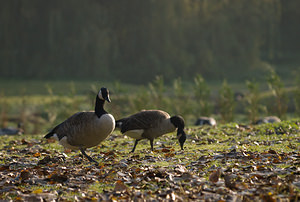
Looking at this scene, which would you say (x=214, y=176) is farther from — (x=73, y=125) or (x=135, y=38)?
(x=135, y=38)

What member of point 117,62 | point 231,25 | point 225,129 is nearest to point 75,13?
point 117,62

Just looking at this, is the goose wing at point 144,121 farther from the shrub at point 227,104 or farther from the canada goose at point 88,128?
the shrub at point 227,104

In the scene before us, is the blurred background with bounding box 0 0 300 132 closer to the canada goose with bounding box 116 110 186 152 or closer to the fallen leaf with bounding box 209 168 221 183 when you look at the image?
the canada goose with bounding box 116 110 186 152

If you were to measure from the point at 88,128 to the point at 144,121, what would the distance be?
208cm

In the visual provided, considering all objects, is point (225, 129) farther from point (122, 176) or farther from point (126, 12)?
point (126, 12)

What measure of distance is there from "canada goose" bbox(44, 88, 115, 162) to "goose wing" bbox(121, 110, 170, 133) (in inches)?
60.7

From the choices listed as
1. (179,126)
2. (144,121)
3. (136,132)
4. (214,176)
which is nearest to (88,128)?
(136,132)

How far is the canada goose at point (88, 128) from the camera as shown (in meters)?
8.78

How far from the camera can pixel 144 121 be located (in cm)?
1055

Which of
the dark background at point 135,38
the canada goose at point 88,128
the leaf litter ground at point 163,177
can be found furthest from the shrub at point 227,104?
the dark background at point 135,38

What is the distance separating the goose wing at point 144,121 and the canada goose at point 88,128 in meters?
1.54

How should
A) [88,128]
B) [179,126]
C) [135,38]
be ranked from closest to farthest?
[88,128] < [179,126] < [135,38]

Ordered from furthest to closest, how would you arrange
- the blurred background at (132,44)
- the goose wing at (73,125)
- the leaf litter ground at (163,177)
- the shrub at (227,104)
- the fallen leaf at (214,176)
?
the blurred background at (132,44) < the shrub at (227,104) < the goose wing at (73,125) < the fallen leaf at (214,176) < the leaf litter ground at (163,177)

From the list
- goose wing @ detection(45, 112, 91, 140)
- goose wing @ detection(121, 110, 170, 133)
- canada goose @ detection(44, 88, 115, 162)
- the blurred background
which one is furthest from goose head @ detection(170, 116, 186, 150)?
the blurred background
